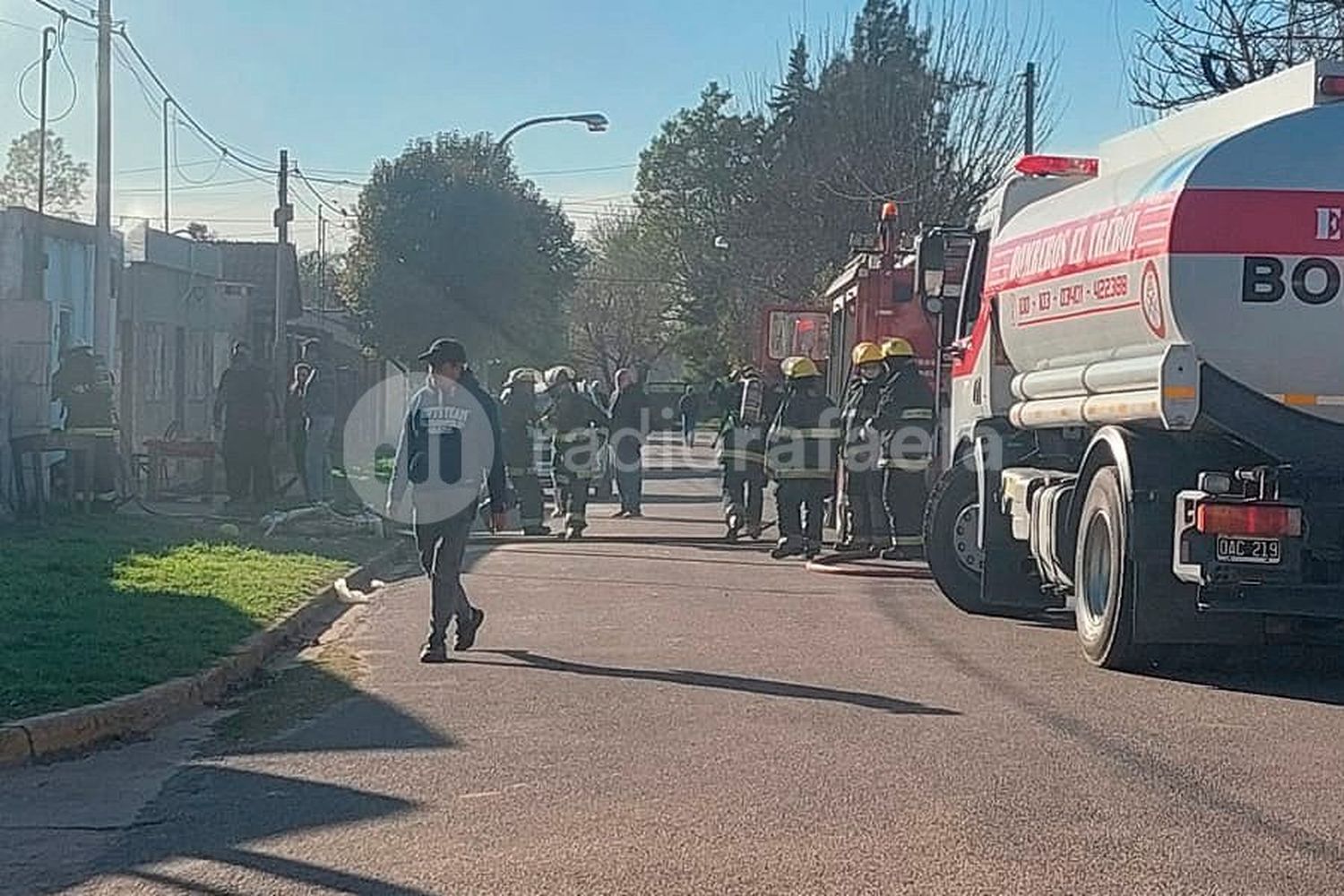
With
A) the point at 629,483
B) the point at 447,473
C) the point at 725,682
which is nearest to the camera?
the point at 725,682

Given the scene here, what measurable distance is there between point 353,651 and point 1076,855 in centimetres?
624

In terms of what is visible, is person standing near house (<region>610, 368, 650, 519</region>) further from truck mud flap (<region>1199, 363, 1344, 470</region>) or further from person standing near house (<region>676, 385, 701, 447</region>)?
person standing near house (<region>676, 385, 701, 447</region>)

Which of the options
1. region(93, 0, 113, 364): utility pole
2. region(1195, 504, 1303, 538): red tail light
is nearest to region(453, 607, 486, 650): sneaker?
region(1195, 504, 1303, 538): red tail light

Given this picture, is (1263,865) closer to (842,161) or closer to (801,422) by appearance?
(801,422)

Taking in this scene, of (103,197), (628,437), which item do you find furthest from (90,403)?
(628,437)

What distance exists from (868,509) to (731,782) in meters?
9.86

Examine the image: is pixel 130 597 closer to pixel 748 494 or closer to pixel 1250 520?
pixel 1250 520

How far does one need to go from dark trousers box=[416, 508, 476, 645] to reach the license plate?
4.32 m

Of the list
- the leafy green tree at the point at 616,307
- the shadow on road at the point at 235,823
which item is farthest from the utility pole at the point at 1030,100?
the leafy green tree at the point at 616,307

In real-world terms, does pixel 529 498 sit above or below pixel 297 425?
below

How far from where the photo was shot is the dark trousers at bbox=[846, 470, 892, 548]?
671 inches

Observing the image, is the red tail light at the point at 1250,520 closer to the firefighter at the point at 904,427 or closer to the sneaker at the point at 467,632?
the sneaker at the point at 467,632

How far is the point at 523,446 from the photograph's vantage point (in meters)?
20.6

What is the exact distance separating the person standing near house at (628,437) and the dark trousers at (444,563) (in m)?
11.7
